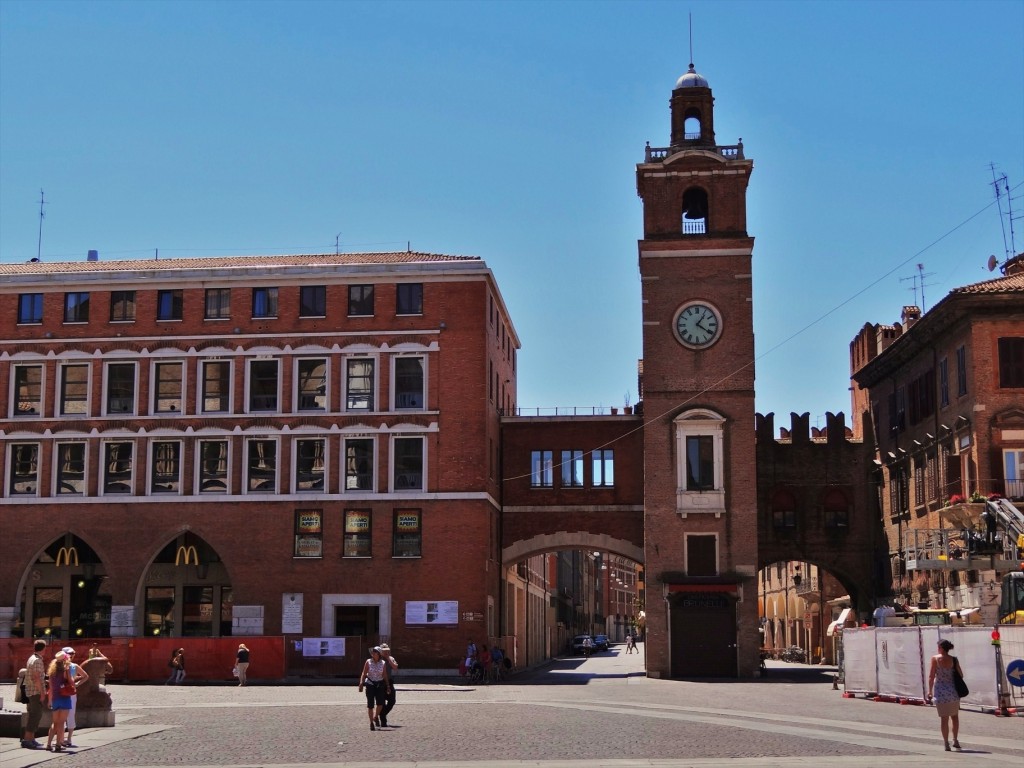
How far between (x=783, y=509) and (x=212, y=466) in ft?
89.5

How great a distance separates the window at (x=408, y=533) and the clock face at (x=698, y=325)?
530 inches

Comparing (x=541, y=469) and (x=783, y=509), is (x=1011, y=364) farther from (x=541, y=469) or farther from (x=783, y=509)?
(x=541, y=469)

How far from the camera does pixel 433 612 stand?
53594mm

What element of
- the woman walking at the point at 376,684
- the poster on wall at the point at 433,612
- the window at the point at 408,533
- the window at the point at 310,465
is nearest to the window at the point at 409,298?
the window at the point at 310,465

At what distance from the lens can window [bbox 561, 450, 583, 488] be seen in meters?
58.7

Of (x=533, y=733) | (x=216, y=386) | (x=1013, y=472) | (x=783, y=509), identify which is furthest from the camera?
(x=783, y=509)

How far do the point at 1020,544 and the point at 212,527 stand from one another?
104 feet

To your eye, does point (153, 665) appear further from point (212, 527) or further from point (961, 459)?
point (961, 459)

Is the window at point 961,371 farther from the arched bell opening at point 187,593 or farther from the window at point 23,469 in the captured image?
the window at point 23,469

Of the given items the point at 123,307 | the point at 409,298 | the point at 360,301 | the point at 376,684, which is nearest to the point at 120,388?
the point at 123,307

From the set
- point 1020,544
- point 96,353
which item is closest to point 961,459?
point 1020,544

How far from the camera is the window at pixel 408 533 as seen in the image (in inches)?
2143

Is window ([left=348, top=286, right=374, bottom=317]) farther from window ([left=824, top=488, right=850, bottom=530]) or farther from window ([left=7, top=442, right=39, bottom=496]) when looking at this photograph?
window ([left=824, top=488, right=850, bottom=530])

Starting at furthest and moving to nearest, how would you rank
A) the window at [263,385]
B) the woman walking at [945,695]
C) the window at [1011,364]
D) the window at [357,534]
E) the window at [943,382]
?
the window at [263,385] < the window at [357,534] < the window at [943,382] < the window at [1011,364] < the woman walking at [945,695]
